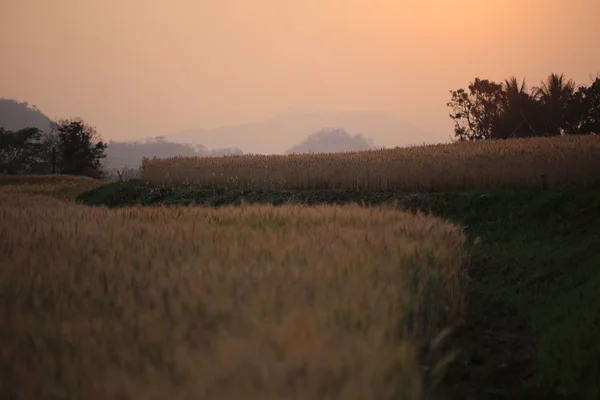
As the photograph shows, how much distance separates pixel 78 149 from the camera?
4978cm

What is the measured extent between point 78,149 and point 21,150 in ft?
51.1

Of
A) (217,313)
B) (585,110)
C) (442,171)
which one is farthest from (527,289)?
(585,110)

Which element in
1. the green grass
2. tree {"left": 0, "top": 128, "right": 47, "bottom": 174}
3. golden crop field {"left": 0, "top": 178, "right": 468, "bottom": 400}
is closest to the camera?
golden crop field {"left": 0, "top": 178, "right": 468, "bottom": 400}

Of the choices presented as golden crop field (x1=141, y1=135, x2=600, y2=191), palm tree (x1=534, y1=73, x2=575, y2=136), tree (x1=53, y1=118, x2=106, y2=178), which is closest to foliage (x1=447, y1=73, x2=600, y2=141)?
palm tree (x1=534, y1=73, x2=575, y2=136)

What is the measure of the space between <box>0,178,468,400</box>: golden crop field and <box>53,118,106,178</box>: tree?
47513 millimetres

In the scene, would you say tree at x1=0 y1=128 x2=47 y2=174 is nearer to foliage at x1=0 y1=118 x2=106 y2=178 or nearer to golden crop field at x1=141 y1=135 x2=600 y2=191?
foliage at x1=0 y1=118 x2=106 y2=178

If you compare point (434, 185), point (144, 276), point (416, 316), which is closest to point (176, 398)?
point (144, 276)

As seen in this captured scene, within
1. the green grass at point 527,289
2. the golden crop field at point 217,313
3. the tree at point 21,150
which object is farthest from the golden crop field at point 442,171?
the tree at point 21,150

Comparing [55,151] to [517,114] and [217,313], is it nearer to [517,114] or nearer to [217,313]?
[517,114]

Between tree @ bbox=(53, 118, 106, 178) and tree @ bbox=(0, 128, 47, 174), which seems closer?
tree @ bbox=(53, 118, 106, 178)

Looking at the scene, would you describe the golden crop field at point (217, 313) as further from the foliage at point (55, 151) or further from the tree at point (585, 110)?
the foliage at point (55, 151)

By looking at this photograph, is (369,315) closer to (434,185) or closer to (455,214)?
(455,214)

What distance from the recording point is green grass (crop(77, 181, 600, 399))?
444 centimetres

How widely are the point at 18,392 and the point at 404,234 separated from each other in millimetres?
5005
